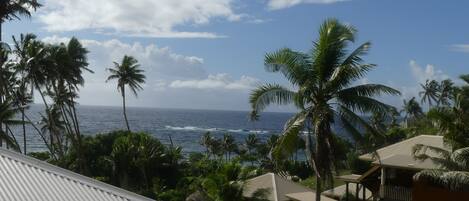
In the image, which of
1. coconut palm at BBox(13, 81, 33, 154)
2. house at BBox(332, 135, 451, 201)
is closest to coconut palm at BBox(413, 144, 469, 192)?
house at BBox(332, 135, 451, 201)

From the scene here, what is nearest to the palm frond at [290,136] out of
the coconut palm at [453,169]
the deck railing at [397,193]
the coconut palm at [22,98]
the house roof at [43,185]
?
the coconut palm at [453,169]

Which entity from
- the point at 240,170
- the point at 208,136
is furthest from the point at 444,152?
the point at 208,136

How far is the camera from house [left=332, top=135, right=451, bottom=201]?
24062 mm

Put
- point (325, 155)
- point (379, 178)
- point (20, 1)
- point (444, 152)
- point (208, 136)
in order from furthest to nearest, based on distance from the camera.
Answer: point (208, 136) < point (20, 1) < point (379, 178) < point (444, 152) < point (325, 155)

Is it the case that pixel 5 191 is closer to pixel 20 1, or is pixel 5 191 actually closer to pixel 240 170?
pixel 240 170

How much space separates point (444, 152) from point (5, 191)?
53.4 ft

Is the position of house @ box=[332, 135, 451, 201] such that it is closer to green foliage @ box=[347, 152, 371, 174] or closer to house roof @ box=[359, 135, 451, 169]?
house roof @ box=[359, 135, 451, 169]

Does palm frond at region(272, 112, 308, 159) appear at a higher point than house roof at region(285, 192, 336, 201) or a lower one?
higher

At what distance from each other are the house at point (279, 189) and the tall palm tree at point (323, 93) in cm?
620

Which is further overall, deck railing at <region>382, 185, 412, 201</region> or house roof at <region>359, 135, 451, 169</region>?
deck railing at <region>382, 185, 412, 201</region>

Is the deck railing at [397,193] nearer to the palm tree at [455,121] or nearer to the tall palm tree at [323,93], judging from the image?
the palm tree at [455,121]

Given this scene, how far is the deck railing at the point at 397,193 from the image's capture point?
994 inches

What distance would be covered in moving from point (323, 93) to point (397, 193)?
9945 mm

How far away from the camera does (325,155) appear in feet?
58.3
